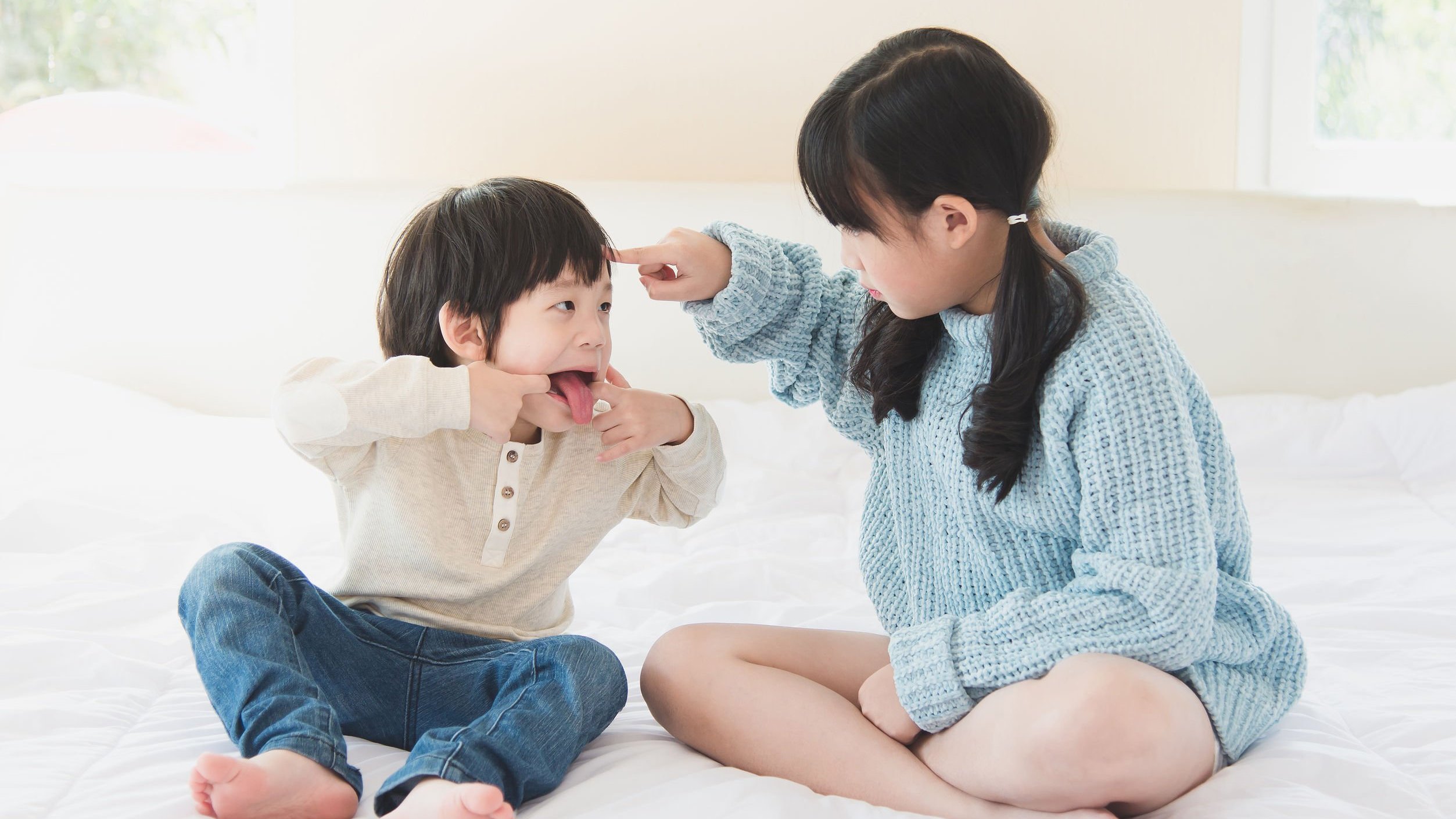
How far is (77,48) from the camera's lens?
2053 mm

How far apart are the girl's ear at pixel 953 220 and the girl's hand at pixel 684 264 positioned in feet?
0.75

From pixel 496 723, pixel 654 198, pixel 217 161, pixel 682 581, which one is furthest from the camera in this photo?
pixel 217 161

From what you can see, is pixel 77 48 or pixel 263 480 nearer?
pixel 263 480

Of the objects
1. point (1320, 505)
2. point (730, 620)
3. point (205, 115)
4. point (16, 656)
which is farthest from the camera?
point (205, 115)

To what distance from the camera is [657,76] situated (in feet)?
6.50

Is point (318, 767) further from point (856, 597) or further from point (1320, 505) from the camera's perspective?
point (1320, 505)

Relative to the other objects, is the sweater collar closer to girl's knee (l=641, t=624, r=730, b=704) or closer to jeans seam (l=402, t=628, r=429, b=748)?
girl's knee (l=641, t=624, r=730, b=704)


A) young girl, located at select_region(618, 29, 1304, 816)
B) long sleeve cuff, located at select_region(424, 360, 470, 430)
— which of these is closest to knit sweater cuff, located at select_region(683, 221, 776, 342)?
young girl, located at select_region(618, 29, 1304, 816)

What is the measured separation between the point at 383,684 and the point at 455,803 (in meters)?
0.27

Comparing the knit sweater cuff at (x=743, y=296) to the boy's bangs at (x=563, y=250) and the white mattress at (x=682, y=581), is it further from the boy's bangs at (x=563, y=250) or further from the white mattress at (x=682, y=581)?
the white mattress at (x=682, y=581)

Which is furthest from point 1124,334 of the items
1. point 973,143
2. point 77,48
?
point 77,48

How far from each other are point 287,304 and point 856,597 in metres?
1.22

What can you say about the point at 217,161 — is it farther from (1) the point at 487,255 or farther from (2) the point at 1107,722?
(2) the point at 1107,722

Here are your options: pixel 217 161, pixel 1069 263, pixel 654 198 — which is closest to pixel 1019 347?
pixel 1069 263
